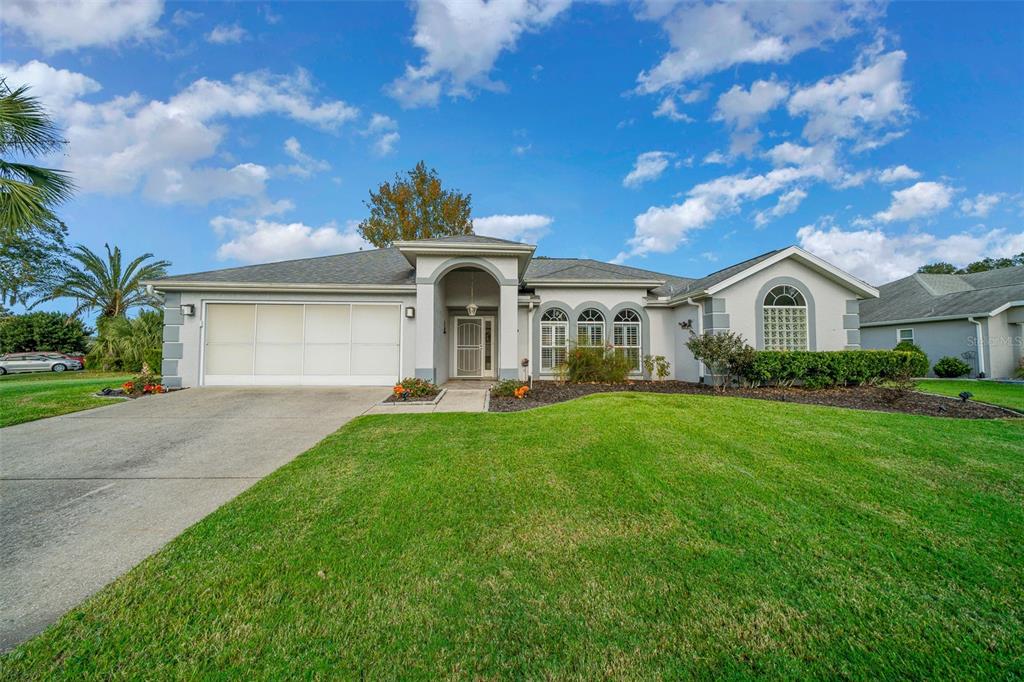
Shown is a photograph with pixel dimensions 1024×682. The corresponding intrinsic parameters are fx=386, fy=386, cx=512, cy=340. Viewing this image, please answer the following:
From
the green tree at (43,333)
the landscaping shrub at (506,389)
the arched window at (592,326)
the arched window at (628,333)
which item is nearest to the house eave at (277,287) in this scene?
the landscaping shrub at (506,389)

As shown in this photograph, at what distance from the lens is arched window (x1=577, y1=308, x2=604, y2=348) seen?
13500 mm

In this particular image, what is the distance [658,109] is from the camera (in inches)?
583

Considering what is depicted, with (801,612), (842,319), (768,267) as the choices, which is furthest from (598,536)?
(842,319)

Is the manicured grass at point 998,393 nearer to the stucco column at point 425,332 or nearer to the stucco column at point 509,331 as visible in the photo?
the stucco column at point 509,331


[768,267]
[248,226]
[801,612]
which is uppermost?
[248,226]

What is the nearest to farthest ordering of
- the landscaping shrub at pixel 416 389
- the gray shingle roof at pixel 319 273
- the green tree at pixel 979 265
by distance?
1. the landscaping shrub at pixel 416 389
2. the gray shingle roof at pixel 319 273
3. the green tree at pixel 979 265

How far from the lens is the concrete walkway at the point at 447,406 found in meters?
7.83

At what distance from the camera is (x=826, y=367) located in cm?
1102

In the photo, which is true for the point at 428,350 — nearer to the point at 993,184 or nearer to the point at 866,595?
the point at 866,595

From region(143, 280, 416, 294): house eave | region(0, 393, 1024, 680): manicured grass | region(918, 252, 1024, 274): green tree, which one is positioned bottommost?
region(0, 393, 1024, 680): manicured grass

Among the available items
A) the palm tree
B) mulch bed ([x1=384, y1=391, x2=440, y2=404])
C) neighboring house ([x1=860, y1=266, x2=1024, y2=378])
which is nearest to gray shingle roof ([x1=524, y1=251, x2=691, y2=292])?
mulch bed ([x1=384, y1=391, x2=440, y2=404])

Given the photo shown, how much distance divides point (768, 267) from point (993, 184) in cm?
1464

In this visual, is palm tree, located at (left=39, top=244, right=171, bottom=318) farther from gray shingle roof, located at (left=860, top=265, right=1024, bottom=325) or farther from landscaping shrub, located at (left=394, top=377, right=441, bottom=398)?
gray shingle roof, located at (left=860, top=265, right=1024, bottom=325)

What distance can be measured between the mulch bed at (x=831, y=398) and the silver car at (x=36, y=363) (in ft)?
91.0
